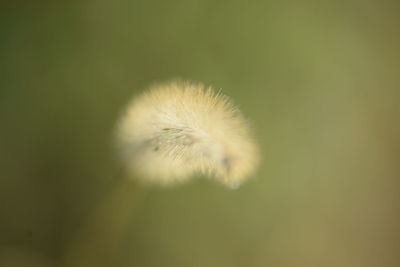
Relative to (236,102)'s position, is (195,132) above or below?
below

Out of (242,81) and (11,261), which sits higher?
(242,81)

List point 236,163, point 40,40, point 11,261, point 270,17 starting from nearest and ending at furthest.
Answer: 1. point 236,163
2. point 11,261
3. point 40,40
4. point 270,17

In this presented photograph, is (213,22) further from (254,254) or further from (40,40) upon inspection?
(254,254)

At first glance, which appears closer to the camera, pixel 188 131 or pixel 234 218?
pixel 188 131

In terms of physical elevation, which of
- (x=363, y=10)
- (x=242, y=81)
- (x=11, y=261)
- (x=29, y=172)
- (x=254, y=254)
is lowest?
(x=11, y=261)

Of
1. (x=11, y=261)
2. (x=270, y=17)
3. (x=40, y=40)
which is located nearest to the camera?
(x=11, y=261)

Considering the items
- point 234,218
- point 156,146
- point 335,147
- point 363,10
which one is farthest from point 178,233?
point 363,10
